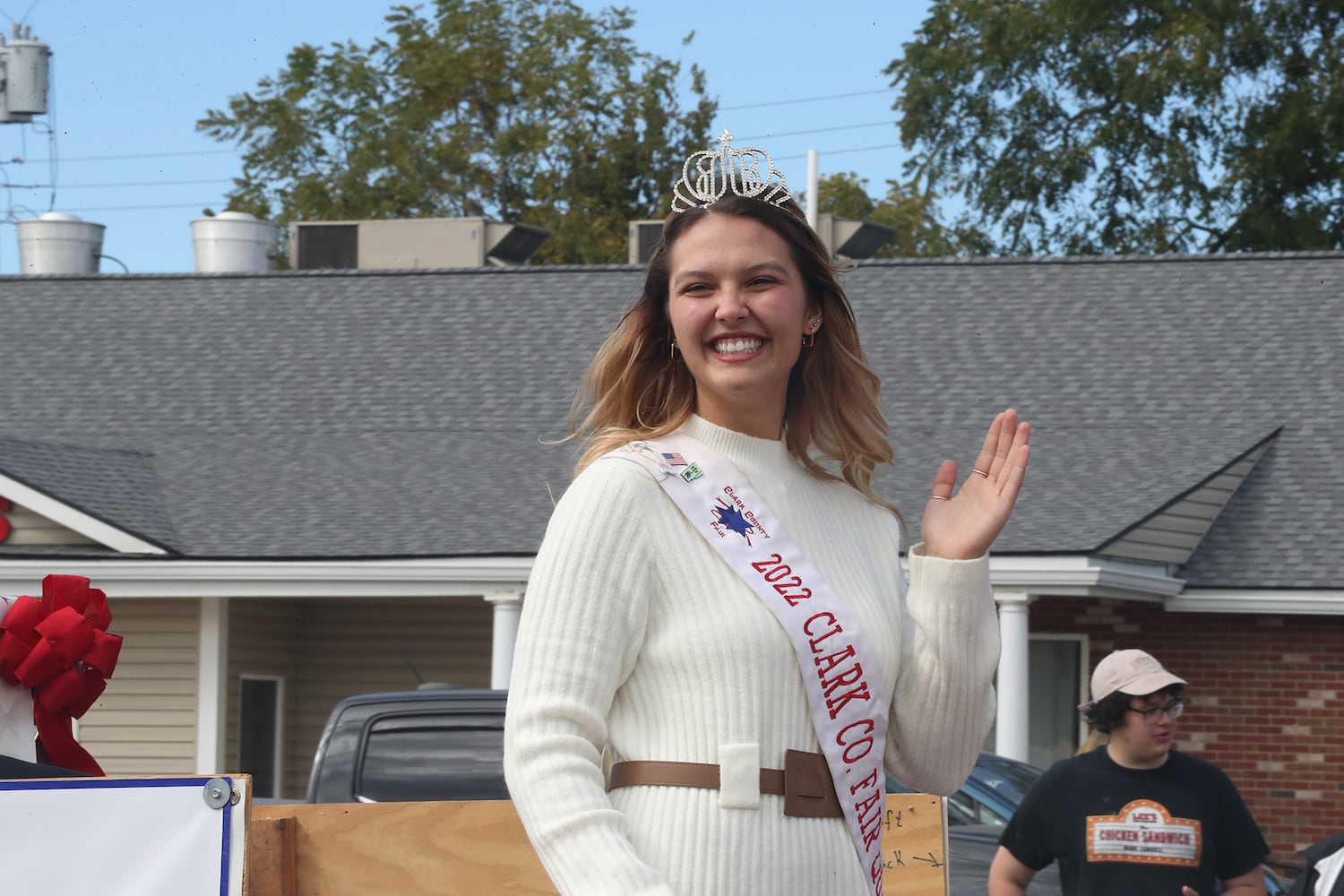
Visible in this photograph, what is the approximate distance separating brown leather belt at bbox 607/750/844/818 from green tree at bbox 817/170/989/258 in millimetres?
31306

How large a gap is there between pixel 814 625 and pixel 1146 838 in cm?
352

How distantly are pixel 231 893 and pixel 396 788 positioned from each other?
4.66m

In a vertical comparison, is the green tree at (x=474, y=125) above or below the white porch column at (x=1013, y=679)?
above

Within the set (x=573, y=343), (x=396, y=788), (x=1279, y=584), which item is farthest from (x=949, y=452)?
(x=396, y=788)

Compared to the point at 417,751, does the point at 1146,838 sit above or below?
above

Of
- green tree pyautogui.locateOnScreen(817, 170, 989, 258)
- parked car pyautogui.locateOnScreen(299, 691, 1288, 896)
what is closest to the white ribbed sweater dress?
parked car pyautogui.locateOnScreen(299, 691, 1288, 896)

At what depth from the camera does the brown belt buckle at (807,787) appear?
271cm

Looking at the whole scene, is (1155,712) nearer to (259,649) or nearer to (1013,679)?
(1013,679)

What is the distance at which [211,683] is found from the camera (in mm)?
16719

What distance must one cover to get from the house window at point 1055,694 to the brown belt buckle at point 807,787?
544 inches

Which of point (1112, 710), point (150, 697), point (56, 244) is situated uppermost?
point (56, 244)

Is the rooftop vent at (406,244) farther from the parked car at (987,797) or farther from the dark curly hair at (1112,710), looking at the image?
the dark curly hair at (1112,710)

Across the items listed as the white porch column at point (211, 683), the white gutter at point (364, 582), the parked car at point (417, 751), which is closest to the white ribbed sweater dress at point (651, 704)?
the parked car at point (417, 751)

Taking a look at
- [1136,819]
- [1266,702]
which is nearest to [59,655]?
[1136,819]
